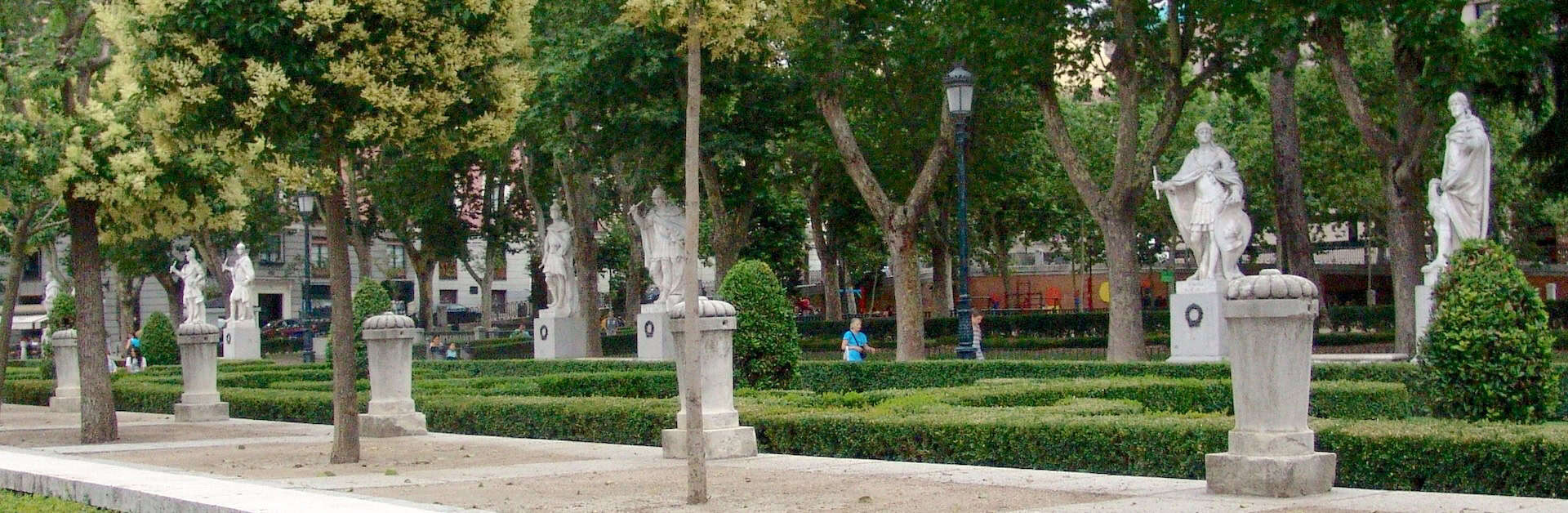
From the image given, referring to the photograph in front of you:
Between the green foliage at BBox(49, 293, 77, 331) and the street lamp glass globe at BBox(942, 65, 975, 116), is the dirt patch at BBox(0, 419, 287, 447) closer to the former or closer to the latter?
the street lamp glass globe at BBox(942, 65, 975, 116)

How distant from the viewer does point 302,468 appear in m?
13.5

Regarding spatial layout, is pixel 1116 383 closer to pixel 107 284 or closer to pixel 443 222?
pixel 443 222

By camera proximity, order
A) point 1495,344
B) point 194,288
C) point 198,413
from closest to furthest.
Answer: point 1495,344 < point 198,413 < point 194,288

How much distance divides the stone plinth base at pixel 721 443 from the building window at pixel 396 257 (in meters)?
57.9

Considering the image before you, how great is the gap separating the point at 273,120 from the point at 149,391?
A: 13.2 metres

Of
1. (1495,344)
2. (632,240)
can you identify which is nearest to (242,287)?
(632,240)

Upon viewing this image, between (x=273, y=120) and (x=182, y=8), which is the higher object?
(x=182, y=8)

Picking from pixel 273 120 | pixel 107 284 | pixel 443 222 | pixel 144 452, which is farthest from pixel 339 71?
pixel 107 284

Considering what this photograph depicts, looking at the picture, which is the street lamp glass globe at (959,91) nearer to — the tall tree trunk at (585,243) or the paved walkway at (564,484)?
the paved walkway at (564,484)

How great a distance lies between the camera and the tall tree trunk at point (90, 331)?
17484mm

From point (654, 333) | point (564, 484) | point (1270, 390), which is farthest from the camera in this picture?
point (654, 333)

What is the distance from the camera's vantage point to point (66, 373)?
85.3ft

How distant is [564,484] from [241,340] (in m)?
32.5

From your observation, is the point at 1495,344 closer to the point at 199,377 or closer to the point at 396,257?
the point at 199,377
